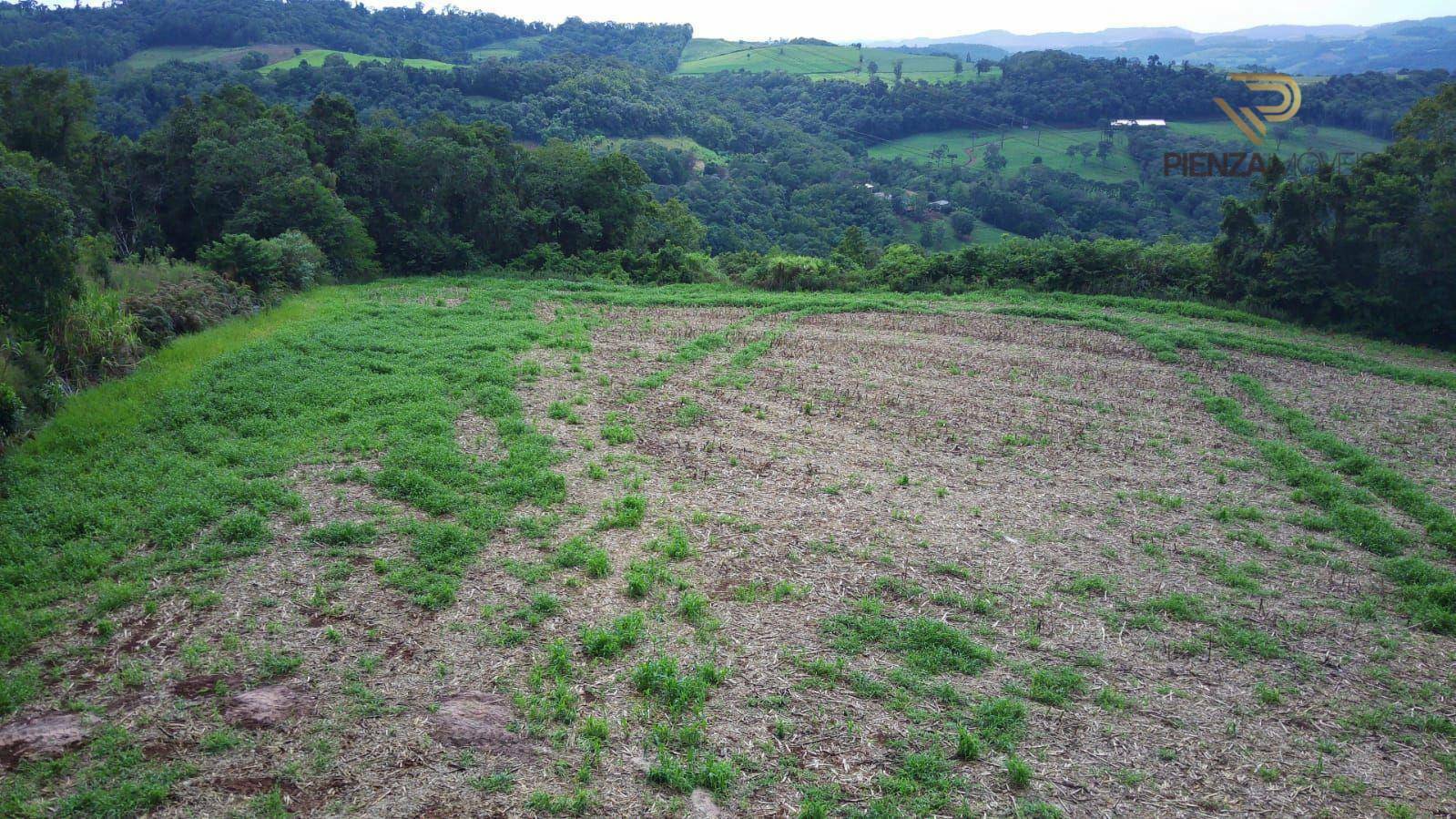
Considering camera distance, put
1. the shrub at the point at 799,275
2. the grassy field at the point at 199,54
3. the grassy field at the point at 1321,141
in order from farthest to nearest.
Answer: the grassy field at the point at 199,54
the grassy field at the point at 1321,141
the shrub at the point at 799,275

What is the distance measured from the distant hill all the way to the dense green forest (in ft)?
184

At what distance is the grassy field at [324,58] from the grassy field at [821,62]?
1615 inches

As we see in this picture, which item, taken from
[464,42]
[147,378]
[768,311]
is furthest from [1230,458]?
[464,42]

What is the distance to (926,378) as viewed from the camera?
→ 48.3ft

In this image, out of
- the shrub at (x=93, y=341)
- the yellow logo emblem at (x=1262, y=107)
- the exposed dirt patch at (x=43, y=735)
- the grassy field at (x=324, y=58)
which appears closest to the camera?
the exposed dirt patch at (x=43, y=735)

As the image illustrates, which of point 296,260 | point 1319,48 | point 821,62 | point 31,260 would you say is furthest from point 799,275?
point 1319,48

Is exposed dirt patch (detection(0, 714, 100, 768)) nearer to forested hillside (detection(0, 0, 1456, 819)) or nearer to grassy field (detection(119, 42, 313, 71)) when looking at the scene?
forested hillside (detection(0, 0, 1456, 819))

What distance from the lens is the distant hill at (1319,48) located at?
99250 millimetres

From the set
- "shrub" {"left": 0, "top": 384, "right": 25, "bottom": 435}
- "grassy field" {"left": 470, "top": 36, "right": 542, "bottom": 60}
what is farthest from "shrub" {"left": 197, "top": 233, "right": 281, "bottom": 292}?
"grassy field" {"left": 470, "top": 36, "right": 542, "bottom": 60}

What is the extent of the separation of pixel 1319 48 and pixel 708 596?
556 feet

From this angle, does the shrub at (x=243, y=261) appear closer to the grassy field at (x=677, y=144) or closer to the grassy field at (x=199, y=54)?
the grassy field at (x=677, y=144)

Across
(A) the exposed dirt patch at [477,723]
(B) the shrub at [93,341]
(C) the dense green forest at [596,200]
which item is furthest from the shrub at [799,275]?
(A) the exposed dirt patch at [477,723]

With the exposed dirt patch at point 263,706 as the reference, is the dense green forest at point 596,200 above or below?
above

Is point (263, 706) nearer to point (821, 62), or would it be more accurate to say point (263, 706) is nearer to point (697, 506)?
point (697, 506)
